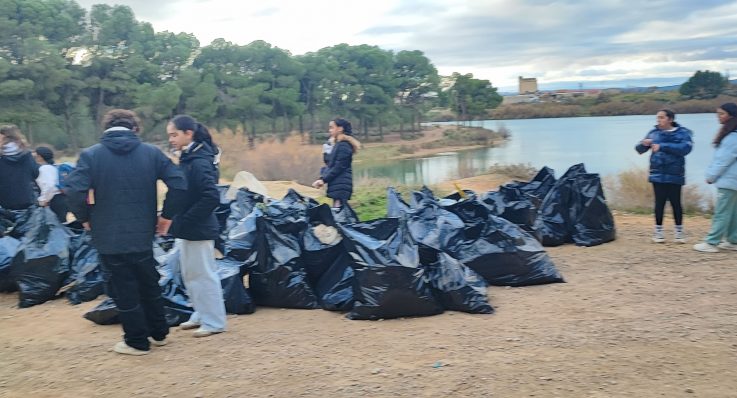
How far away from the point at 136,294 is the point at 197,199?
68cm

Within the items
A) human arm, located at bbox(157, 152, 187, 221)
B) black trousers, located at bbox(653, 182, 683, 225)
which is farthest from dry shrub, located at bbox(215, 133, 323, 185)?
human arm, located at bbox(157, 152, 187, 221)

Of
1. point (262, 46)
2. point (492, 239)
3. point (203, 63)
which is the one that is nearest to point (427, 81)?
point (262, 46)

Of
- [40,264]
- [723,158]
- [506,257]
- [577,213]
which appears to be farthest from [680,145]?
[40,264]

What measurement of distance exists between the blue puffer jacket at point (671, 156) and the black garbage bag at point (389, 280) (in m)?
3.28

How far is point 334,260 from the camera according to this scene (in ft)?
A: 16.6

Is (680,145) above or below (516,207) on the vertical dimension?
above

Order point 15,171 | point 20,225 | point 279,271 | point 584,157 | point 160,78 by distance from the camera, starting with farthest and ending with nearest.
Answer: point 160,78 < point 584,157 < point 15,171 < point 20,225 < point 279,271

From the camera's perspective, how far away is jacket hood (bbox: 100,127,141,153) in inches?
151

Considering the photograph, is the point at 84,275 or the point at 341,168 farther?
the point at 341,168

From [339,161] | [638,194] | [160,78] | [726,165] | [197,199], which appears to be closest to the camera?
[197,199]

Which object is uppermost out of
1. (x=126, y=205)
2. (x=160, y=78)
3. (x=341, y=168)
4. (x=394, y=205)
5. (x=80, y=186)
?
(x=160, y=78)

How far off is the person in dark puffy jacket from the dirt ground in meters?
1.59

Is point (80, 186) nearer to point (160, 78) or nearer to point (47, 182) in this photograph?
point (47, 182)

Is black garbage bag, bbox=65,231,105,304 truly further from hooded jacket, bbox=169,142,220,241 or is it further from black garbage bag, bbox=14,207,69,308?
hooded jacket, bbox=169,142,220,241
